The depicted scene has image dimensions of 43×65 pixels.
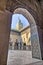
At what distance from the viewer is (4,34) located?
7.29ft

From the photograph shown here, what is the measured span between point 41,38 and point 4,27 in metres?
1.52

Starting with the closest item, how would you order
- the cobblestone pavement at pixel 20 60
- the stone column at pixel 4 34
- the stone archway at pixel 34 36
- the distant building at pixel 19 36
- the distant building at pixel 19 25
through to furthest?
the stone column at pixel 4 34
the cobblestone pavement at pixel 20 60
the stone archway at pixel 34 36
the distant building at pixel 19 36
the distant building at pixel 19 25

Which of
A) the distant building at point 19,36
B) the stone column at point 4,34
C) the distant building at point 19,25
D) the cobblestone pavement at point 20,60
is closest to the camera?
the stone column at point 4,34

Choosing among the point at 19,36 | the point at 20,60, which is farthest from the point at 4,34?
the point at 19,36

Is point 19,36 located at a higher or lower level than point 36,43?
higher

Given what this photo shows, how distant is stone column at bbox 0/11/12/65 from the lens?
2.12 meters

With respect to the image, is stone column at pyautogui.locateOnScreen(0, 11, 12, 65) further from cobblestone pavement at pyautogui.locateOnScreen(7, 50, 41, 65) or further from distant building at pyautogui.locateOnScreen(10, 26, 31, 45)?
distant building at pyautogui.locateOnScreen(10, 26, 31, 45)

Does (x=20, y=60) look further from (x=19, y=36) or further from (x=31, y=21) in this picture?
(x=19, y=36)

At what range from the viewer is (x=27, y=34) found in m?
15.1

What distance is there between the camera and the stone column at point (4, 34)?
2.12 meters

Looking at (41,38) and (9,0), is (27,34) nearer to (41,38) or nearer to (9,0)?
(41,38)

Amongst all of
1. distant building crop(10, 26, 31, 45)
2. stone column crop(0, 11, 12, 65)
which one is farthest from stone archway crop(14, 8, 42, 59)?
distant building crop(10, 26, 31, 45)

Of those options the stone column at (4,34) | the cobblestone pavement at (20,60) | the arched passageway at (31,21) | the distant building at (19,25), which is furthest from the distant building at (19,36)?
the stone column at (4,34)

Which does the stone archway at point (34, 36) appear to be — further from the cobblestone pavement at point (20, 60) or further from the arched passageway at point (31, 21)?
the cobblestone pavement at point (20, 60)
